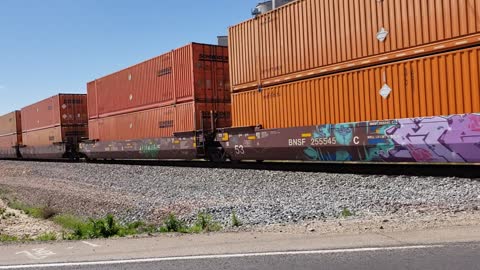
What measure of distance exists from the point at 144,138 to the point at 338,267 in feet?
64.2

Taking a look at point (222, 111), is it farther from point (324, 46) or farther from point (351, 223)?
point (351, 223)

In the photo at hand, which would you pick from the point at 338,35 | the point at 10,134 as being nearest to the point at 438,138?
the point at 338,35

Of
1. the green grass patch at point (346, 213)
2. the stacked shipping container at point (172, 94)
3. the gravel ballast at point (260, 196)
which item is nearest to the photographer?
the green grass patch at point (346, 213)

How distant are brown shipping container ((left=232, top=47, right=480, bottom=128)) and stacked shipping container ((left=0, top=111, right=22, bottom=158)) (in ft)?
118

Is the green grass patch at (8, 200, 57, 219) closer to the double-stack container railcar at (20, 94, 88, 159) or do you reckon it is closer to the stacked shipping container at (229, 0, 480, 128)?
the stacked shipping container at (229, 0, 480, 128)

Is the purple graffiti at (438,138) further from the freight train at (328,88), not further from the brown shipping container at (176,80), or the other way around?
the brown shipping container at (176,80)

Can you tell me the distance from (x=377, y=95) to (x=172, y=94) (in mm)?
11211

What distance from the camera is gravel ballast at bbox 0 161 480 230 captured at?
8.20 m

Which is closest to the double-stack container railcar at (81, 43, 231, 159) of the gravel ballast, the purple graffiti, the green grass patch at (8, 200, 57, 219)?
the gravel ballast

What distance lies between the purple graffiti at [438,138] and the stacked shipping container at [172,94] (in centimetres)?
949

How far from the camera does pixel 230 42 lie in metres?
18.1

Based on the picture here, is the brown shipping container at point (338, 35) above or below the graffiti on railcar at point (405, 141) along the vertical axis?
above

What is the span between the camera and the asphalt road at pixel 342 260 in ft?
15.6

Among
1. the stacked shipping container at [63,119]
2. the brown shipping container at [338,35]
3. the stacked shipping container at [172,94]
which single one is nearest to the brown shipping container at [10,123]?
the stacked shipping container at [63,119]
